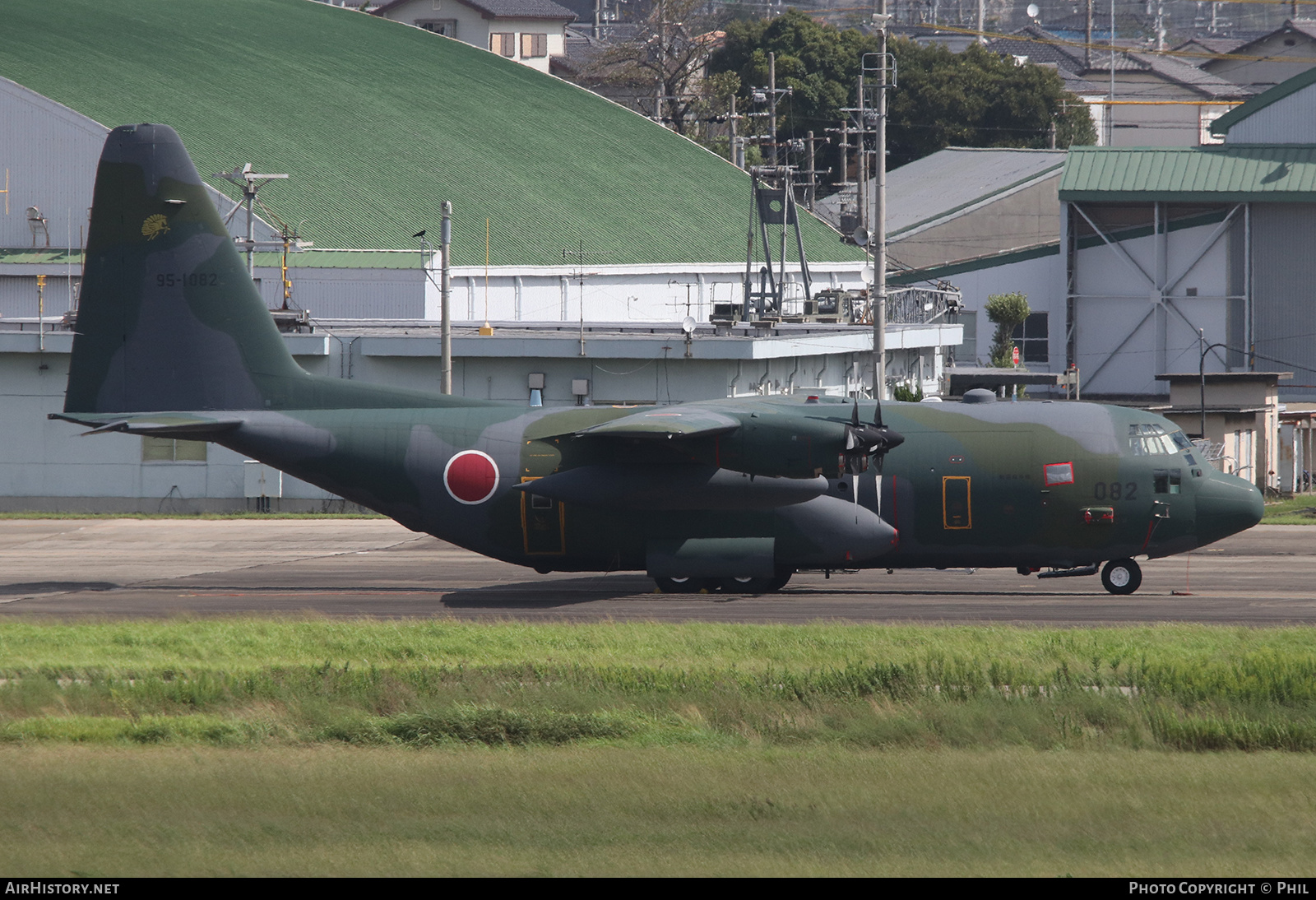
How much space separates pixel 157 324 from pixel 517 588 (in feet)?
30.7

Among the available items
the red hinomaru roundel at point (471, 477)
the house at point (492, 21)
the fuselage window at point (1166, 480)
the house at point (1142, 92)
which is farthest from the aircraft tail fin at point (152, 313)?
the house at point (492, 21)

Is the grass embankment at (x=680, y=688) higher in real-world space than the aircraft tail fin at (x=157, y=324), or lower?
lower

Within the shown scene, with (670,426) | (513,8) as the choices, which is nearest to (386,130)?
(670,426)

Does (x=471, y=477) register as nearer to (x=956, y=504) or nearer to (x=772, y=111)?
(x=956, y=504)

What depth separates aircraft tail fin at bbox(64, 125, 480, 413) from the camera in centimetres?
3027

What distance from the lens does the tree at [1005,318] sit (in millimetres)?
77875

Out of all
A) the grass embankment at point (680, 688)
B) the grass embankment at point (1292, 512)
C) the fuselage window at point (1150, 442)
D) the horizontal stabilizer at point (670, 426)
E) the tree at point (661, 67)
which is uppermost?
the tree at point (661, 67)

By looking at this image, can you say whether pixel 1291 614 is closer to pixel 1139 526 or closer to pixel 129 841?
pixel 1139 526

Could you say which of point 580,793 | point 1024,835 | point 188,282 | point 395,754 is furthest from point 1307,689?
point 188,282

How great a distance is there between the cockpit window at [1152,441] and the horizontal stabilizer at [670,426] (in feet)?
25.5

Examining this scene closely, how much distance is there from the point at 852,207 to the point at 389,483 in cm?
7565

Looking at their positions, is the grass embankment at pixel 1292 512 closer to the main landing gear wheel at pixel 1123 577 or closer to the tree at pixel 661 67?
the main landing gear wheel at pixel 1123 577

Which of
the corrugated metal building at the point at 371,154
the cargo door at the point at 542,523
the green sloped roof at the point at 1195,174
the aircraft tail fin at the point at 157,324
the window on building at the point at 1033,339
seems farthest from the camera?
the window on building at the point at 1033,339

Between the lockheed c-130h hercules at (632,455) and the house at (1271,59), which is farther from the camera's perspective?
the house at (1271,59)
